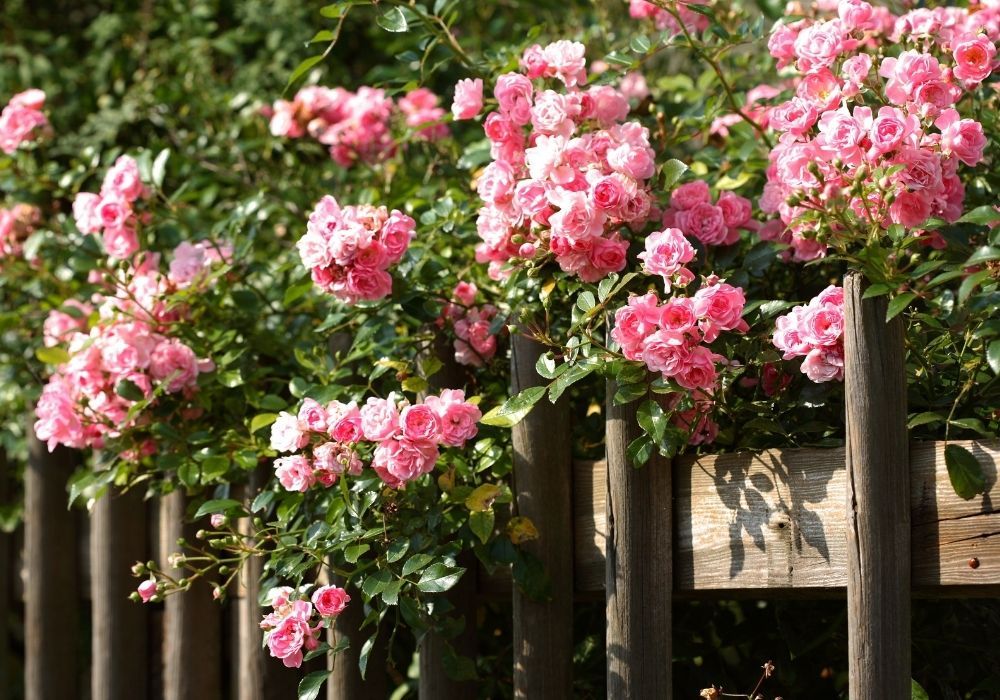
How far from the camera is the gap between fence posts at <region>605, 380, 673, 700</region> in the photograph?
1772 millimetres

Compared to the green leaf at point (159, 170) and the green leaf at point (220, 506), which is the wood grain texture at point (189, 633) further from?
the green leaf at point (159, 170)

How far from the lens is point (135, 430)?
2.33 meters

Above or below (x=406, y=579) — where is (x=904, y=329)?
above

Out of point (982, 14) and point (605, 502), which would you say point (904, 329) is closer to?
point (605, 502)

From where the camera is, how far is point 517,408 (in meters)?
1.78

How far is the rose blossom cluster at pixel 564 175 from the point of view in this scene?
1.82 m

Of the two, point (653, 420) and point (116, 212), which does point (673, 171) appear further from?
point (116, 212)

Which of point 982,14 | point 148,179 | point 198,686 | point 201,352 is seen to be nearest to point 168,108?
point 148,179

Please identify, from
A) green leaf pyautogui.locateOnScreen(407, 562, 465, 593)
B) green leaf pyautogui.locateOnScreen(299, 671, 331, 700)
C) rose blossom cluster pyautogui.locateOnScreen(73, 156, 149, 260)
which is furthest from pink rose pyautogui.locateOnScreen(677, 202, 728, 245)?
rose blossom cluster pyautogui.locateOnScreen(73, 156, 149, 260)

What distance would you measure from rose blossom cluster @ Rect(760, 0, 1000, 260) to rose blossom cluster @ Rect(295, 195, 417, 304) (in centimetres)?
59

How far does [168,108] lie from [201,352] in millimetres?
1285

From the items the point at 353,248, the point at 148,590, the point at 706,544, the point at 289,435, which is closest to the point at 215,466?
the point at 148,590

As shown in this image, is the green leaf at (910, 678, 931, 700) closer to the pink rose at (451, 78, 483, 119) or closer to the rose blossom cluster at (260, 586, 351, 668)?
the rose blossom cluster at (260, 586, 351, 668)

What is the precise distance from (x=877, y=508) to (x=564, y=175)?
66cm
